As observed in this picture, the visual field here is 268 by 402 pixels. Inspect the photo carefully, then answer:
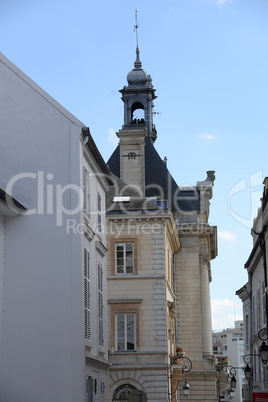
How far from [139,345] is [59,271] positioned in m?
16.2

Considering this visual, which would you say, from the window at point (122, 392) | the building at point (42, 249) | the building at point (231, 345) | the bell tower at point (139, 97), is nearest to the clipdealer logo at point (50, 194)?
the building at point (42, 249)

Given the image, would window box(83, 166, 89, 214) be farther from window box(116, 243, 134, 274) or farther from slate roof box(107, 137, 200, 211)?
slate roof box(107, 137, 200, 211)

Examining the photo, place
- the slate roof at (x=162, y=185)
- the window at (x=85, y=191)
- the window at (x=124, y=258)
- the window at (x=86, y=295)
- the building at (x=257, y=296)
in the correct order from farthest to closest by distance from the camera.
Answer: the slate roof at (x=162, y=185), the window at (x=124, y=258), the building at (x=257, y=296), the window at (x=85, y=191), the window at (x=86, y=295)

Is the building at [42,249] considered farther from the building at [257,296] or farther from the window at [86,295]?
the building at [257,296]

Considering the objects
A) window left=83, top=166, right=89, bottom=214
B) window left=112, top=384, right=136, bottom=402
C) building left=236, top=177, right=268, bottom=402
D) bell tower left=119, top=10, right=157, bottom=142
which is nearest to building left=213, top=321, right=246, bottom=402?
bell tower left=119, top=10, right=157, bottom=142

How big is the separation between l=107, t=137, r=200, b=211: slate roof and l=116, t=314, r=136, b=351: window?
18.6 metres

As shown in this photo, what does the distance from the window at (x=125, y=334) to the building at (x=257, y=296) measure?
5.68m

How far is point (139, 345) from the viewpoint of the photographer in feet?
125

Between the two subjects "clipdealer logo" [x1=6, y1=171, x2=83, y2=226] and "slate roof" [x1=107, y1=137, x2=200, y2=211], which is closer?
"clipdealer logo" [x1=6, y1=171, x2=83, y2=226]

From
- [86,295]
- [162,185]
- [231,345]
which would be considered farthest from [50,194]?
[231,345]

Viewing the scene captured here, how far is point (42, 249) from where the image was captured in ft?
76.0

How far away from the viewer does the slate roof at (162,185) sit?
57.0 m

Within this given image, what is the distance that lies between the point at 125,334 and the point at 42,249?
15.9 metres

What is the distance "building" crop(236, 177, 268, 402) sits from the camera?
3843 cm
